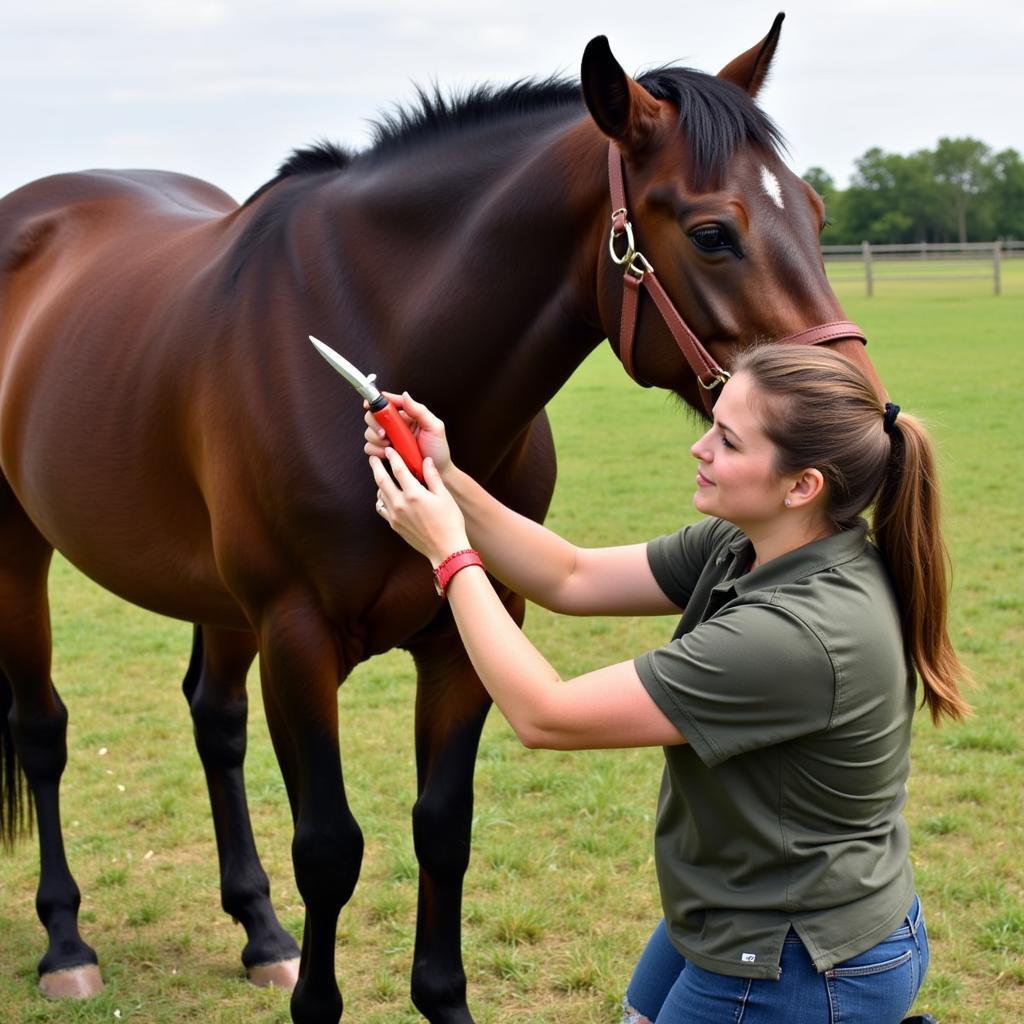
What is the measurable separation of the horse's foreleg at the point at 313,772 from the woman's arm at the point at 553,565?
1.55ft

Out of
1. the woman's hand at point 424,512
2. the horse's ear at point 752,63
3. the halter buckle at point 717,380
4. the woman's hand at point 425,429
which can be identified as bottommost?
the woman's hand at point 424,512

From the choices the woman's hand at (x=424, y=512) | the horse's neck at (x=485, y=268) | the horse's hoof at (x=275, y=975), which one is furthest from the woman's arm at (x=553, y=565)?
the horse's hoof at (x=275, y=975)

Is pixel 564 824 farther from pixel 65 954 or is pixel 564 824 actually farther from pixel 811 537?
pixel 811 537

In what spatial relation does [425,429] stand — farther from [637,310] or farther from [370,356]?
[637,310]

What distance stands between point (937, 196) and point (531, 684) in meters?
81.6

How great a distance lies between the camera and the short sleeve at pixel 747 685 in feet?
6.15

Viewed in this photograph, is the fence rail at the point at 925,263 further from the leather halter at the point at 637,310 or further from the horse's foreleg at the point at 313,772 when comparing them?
the leather halter at the point at 637,310

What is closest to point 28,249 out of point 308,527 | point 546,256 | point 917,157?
point 308,527

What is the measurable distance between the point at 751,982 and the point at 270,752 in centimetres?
366

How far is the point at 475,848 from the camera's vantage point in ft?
14.2

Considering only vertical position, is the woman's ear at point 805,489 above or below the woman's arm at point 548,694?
above

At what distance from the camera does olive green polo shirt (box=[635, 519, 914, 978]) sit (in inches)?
74.4

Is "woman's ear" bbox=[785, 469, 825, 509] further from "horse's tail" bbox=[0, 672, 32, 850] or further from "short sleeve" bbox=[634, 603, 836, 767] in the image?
"horse's tail" bbox=[0, 672, 32, 850]

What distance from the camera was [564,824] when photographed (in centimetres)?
448
